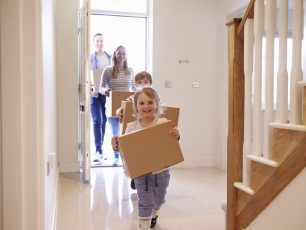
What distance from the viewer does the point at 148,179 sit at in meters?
2.11

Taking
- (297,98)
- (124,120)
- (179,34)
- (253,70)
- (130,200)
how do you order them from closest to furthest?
(297,98) < (253,70) < (124,120) < (130,200) < (179,34)

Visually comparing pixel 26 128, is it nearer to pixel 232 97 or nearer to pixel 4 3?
pixel 4 3

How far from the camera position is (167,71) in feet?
14.0

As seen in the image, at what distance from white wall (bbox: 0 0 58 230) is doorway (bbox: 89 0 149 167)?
10.3 feet

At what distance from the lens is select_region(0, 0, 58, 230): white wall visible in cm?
126

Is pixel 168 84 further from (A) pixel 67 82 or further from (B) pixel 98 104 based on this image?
(A) pixel 67 82

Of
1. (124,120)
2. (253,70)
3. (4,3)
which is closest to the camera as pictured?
(4,3)

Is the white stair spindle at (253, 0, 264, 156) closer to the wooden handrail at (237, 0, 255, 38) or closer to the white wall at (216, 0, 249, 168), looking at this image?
the wooden handrail at (237, 0, 255, 38)

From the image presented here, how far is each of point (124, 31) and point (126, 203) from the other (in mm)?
3134

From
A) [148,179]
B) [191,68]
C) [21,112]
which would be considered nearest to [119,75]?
[191,68]

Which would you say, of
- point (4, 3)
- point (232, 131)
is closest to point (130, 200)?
point (232, 131)

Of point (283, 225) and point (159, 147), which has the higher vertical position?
point (159, 147)

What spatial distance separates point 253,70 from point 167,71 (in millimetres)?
2486

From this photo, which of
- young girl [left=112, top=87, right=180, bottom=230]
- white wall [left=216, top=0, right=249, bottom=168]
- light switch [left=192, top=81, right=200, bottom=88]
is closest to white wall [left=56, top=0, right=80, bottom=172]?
light switch [left=192, top=81, right=200, bottom=88]
